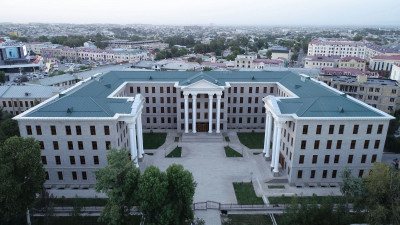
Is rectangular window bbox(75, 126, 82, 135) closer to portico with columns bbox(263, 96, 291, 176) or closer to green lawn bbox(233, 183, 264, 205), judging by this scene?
green lawn bbox(233, 183, 264, 205)

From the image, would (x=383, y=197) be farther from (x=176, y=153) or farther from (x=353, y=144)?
(x=176, y=153)

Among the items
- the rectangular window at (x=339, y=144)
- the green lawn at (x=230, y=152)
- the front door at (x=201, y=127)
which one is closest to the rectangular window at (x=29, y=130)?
the green lawn at (x=230, y=152)

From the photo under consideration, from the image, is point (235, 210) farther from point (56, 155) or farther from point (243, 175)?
point (56, 155)

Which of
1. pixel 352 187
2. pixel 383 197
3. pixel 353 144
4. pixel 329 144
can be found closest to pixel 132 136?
pixel 329 144

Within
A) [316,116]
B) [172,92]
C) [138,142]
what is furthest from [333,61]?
[138,142]

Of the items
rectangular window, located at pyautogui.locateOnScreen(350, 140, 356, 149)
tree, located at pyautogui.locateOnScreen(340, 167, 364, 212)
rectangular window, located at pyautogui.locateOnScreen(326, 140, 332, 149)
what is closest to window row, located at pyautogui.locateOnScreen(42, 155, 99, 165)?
tree, located at pyautogui.locateOnScreen(340, 167, 364, 212)

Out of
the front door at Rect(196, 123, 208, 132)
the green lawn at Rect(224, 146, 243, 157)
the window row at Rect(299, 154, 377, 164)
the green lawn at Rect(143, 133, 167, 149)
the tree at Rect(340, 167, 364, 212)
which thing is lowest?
the green lawn at Rect(143, 133, 167, 149)
